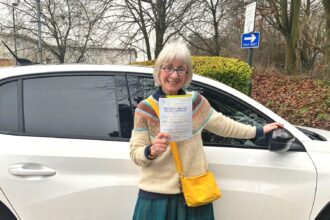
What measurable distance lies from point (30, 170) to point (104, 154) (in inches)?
18.2

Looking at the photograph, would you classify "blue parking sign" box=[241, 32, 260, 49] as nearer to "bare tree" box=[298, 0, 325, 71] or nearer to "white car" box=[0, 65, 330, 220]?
"white car" box=[0, 65, 330, 220]

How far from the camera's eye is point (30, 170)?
7.89 feet

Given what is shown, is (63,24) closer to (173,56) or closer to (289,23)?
(289,23)

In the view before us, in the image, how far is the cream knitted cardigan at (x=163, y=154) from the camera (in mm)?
2033

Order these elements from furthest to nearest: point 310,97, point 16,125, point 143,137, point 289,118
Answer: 1. point 310,97
2. point 289,118
3. point 16,125
4. point 143,137

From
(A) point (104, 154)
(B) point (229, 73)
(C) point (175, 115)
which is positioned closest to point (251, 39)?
(B) point (229, 73)

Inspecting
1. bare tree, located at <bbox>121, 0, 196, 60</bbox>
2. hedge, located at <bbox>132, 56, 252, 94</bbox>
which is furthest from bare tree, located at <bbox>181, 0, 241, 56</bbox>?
hedge, located at <bbox>132, 56, 252, 94</bbox>

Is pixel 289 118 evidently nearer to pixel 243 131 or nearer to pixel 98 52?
pixel 243 131

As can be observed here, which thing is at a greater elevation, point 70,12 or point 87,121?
point 70,12

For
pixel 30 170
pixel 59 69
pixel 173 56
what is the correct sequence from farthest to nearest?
pixel 59 69, pixel 30 170, pixel 173 56

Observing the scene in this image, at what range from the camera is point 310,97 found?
31.0 feet

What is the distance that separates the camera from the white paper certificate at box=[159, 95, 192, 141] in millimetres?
1870

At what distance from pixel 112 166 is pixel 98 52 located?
1771cm

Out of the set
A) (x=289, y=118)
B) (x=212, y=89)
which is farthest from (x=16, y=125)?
(x=289, y=118)
